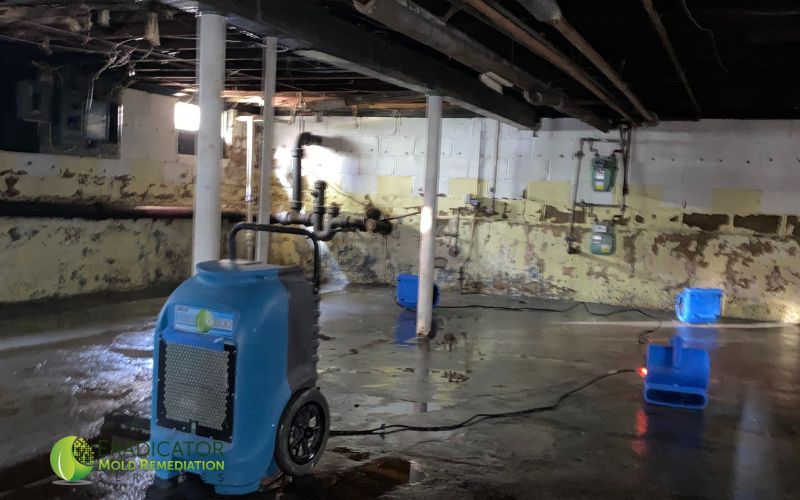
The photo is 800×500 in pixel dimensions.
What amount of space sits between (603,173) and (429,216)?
279 cm

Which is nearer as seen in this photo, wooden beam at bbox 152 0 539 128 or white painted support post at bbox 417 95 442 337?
wooden beam at bbox 152 0 539 128

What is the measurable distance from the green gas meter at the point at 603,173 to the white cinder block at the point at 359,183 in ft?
8.63

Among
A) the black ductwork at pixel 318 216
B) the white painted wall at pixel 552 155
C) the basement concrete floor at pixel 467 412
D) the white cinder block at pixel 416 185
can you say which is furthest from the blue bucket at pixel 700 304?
the black ductwork at pixel 318 216

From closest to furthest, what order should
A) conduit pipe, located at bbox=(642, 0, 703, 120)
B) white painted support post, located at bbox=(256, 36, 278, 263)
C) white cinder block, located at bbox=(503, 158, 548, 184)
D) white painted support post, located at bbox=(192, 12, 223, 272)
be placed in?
1. white painted support post, located at bbox=(192, 12, 223, 272)
2. conduit pipe, located at bbox=(642, 0, 703, 120)
3. white painted support post, located at bbox=(256, 36, 278, 263)
4. white cinder block, located at bbox=(503, 158, 548, 184)

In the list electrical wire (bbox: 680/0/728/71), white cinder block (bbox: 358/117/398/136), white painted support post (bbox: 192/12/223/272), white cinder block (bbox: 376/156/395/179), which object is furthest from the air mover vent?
white cinder block (bbox: 358/117/398/136)

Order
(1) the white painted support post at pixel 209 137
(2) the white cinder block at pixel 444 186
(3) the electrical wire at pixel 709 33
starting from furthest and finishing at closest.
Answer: (2) the white cinder block at pixel 444 186 → (3) the electrical wire at pixel 709 33 → (1) the white painted support post at pixel 209 137

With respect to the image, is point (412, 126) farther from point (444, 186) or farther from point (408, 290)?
point (408, 290)

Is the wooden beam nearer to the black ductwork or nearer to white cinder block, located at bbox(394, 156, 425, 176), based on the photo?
white cinder block, located at bbox(394, 156, 425, 176)

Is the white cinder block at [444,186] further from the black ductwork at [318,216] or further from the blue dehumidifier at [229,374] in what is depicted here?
the blue dehumidifier at [229,374]

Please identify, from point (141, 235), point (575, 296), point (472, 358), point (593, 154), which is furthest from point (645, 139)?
point (141, 235)

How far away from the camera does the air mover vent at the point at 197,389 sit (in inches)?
85.7

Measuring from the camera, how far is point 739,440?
3.15 m

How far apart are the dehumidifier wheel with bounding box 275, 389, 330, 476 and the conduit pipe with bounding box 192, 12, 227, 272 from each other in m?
0.86

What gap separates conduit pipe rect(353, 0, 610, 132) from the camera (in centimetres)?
277
